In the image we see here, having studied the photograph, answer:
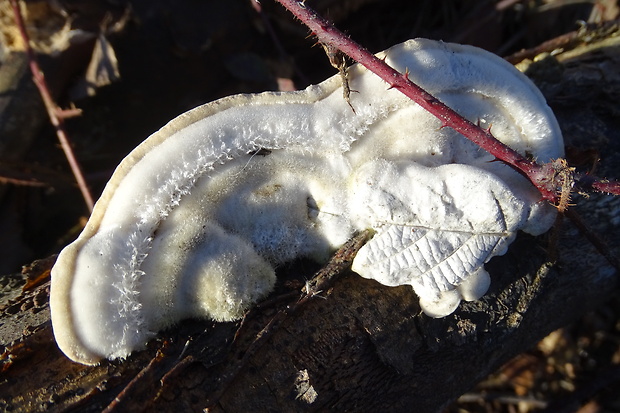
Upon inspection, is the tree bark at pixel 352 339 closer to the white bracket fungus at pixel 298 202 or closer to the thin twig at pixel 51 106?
the white bracket fungus at pixel 298 202

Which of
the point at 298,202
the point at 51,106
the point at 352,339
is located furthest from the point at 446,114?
the point at 51,106

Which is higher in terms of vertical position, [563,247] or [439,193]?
[439,193]

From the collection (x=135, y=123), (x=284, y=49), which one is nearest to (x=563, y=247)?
(x=284, y=49)

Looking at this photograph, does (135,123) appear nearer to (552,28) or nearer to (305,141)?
(305,141)

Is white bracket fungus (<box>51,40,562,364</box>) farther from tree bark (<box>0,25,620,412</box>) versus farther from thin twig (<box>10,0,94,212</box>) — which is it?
thin twig (<box>10,0,94,212</box>)

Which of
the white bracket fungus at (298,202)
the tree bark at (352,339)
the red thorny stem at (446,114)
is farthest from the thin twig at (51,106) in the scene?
the red thorny stem at (446,114)

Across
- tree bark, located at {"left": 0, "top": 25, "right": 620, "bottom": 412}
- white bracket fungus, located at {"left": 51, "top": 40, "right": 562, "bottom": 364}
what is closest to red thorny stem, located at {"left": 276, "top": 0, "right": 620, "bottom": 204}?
white bracket fungus, located at {"left": 51, "top": 40, "right": 562, "bottom": 364}
